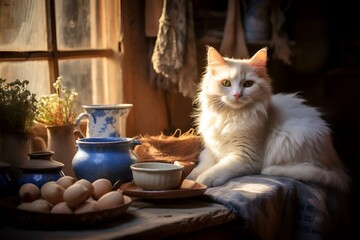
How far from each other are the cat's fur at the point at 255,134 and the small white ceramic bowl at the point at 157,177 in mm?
377

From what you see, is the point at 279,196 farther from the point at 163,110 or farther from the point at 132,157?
the point at 163,110

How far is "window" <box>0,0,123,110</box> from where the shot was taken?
6.37 feet

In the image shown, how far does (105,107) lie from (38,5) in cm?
52

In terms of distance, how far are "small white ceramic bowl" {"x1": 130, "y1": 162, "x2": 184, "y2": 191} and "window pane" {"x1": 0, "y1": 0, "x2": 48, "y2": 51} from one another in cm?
78

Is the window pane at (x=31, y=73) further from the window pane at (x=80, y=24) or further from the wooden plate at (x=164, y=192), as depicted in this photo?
the wooden plate at (x=164, y=192)

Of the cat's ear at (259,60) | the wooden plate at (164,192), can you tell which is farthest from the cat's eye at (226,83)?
the wooden plate at (164,192)

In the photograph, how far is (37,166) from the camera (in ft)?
4.86

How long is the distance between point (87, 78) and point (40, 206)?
1.08 meters

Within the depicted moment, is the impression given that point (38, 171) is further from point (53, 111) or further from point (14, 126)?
point (53, 111)

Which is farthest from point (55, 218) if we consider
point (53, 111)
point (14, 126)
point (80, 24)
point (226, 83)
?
point (80, 24)

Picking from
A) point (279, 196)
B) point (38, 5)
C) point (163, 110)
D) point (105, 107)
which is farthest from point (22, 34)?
point (279, 196)

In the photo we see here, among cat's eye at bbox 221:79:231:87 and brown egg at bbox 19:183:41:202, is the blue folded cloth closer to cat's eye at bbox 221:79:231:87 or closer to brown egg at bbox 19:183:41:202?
cat's eye at bbox 221:79:231:87

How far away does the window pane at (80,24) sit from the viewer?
2111 millimetres

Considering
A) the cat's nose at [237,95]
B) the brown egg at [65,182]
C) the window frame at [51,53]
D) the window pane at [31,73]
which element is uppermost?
the window frame at [51,53]
